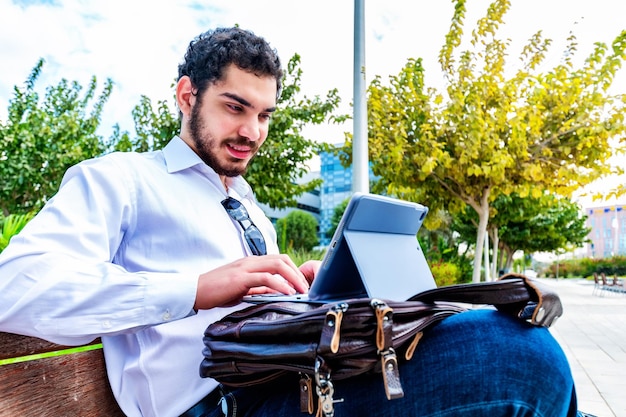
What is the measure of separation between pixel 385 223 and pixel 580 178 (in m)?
10.3

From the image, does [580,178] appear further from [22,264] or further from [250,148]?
[22,264]

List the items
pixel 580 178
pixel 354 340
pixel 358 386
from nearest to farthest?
pixel 354 340 < pixel 358 386 < pixel 580 178

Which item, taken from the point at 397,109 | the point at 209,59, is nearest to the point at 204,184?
the point at 209,59

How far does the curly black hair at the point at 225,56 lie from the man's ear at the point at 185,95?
0.02 meters

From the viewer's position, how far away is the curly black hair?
1.64 m

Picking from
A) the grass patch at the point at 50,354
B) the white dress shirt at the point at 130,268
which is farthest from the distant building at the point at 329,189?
the grass patch at the point at 50,354

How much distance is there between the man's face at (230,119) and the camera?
1.63 meters

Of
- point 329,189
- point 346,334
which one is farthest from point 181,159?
point 329,189

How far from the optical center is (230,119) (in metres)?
1.64

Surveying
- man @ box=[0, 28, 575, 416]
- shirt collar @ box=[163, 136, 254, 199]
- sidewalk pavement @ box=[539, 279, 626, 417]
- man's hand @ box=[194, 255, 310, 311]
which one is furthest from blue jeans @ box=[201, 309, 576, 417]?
sidewalk pavement @ box=[539, 279, 626, 417]

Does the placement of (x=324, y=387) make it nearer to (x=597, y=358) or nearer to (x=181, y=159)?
(x=181, y=159)

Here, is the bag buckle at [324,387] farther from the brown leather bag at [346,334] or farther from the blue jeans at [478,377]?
the blue jeans at [478,377]

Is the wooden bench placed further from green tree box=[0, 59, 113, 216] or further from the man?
green tree box=[0, 59, 113, 216]

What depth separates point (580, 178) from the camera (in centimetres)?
1027
